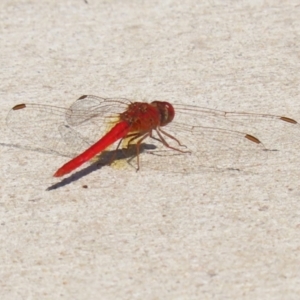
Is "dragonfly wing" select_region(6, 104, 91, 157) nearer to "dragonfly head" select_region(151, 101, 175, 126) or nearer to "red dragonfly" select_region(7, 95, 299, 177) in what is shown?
"red dragonfly" select_region(7, 95, 299, 177)

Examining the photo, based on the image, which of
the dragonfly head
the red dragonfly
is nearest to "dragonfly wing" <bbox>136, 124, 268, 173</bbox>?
the red dragonfly

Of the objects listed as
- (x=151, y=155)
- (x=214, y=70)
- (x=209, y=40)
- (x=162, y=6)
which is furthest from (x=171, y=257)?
(x=162, y=6)

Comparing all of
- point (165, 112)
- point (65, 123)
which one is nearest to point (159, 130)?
point (165, 112)

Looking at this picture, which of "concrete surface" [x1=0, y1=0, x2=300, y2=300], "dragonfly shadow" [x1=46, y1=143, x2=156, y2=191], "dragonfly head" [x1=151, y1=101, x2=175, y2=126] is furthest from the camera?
"dragonfly head" [x1=151, y1=101, x2=175, y2=126]

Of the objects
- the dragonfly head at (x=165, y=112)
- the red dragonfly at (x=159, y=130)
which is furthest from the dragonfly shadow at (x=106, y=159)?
the dragonfly head at (x=165, y=112)

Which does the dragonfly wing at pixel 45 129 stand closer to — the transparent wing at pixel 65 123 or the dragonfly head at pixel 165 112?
the transparent wing at pixel 65 123

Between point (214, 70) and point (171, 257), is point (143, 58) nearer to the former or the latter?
point (214, 70)

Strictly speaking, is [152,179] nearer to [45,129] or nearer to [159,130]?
[159,130]
